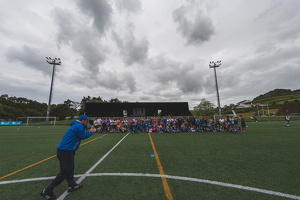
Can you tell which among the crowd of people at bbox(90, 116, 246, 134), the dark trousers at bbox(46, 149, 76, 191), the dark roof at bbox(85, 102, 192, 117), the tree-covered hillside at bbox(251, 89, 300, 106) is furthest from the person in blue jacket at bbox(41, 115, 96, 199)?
the tree-covered hillside at bbox(251, 89, 300, 106)

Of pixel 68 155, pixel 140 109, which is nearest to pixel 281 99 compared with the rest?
pixel 140 109

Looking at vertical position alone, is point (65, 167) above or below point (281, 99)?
below

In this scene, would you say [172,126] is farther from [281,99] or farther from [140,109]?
[281,99]

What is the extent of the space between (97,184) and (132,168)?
114cm

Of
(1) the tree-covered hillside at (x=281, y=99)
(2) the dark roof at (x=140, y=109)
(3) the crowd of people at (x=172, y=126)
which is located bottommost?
(3) the crowd of people at (x=172, y=126)

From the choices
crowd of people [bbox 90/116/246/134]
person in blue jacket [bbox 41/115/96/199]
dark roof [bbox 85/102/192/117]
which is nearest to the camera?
person in blue jacket [bbox 41/115/96/199]

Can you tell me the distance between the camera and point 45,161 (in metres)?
4.59

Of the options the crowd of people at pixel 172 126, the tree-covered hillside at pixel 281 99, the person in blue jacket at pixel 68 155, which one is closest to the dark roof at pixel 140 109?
the crowd of people at pixel 172 126

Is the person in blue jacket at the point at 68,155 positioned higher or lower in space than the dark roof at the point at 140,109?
lower

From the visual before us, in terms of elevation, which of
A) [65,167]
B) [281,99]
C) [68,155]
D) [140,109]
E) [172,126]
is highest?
[281,99]

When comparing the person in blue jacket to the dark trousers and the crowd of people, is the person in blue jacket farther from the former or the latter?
the crowd of people

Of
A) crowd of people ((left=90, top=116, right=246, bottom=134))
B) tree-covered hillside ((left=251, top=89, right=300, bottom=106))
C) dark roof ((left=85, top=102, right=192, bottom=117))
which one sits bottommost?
crowd of people ((left=90, top=116, right=246, bottom=134))

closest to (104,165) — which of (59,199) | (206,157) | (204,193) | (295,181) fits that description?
(59,199)

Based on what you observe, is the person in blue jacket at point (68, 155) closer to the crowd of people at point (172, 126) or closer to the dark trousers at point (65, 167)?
the dark trousers at point (65, 167)
